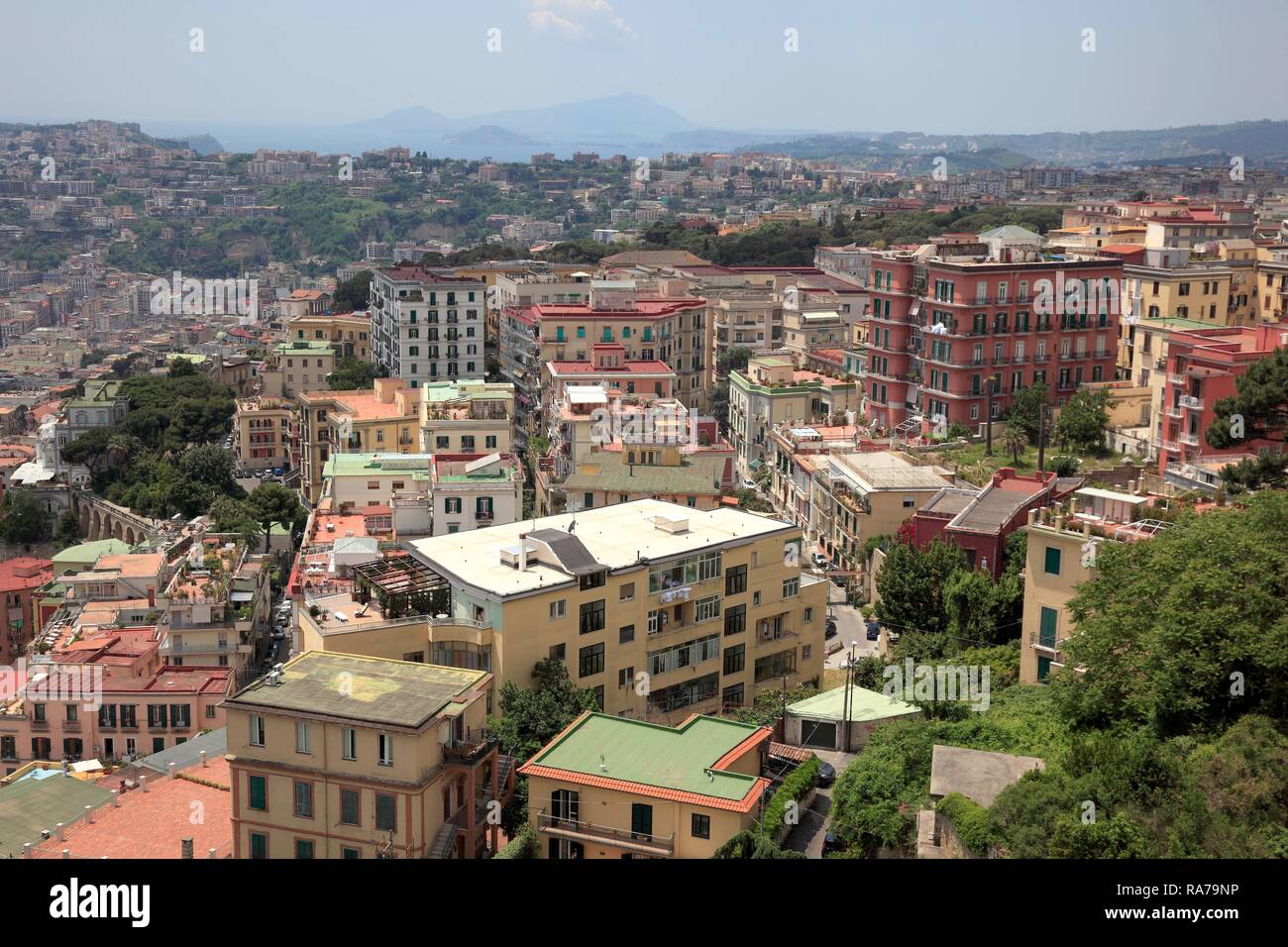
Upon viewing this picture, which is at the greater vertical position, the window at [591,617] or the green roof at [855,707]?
the window at [591,617]

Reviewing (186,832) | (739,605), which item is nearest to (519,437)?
(739,605)

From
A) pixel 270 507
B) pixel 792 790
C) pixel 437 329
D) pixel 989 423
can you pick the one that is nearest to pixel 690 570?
pixel 792 790

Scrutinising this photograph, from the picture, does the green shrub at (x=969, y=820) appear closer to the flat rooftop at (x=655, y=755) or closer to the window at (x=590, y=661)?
the flat rooftop at (x=655, y=755)

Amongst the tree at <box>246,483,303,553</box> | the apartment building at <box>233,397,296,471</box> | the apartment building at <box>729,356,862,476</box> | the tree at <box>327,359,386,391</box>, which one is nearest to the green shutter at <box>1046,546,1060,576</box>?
the apartment building at <box>729,356,862,476</box>

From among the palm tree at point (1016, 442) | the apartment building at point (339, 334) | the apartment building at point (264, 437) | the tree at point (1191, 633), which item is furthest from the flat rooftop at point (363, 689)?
the apartment building at point (339, 334)

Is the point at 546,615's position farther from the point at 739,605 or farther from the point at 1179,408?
the point at 1179,408

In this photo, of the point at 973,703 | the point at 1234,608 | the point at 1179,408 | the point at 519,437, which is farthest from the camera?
the point at 519,437

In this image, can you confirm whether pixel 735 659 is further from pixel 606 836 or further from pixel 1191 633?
pixel 1191 633
